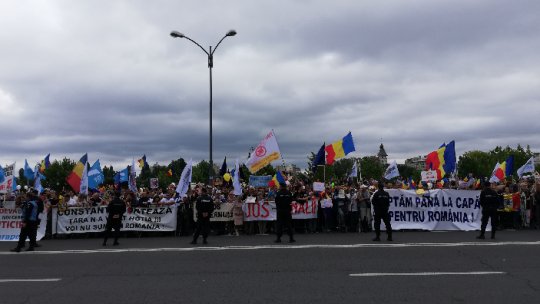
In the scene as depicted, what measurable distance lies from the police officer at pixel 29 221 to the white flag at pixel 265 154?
7662 millimetres

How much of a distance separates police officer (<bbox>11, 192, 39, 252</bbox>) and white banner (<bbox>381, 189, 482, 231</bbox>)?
11250 millimetres

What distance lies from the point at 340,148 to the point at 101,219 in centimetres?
951

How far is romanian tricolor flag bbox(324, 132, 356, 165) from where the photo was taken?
69.2 feet

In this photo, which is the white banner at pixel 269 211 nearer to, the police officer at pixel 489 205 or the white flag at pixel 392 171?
the police officer at pixel 489 205

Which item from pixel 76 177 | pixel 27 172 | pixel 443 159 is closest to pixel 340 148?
pixel 443 159

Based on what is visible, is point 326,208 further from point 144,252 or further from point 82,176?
point 82,176

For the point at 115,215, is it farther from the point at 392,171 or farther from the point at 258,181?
the point at 392,171

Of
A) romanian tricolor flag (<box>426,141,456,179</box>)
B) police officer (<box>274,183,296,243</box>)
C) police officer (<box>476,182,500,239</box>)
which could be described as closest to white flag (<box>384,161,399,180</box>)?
romanian tricolor flag (<box>426,141,456,179</box>)

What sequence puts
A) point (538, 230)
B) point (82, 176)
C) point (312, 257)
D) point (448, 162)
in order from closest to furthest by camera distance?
point (312, 257) < point (538, 230) < point (82, 176) < point (448, 162)

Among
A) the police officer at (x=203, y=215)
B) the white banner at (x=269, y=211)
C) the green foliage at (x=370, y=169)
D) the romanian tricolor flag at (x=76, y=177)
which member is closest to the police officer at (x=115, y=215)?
the police officer at (x=203, y=215)

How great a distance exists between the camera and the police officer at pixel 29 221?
1405 centimetres

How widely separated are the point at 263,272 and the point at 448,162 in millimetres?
14474

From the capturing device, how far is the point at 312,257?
11492mm

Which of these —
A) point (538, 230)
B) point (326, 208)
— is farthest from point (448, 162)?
point (326, 208)
